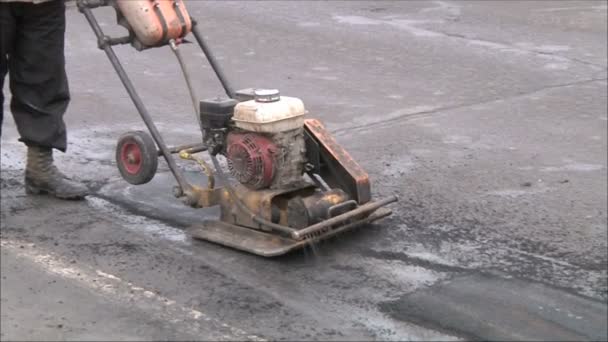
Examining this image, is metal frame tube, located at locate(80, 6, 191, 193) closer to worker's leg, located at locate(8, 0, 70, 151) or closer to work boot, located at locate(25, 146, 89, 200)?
worker's leg, located at locate(8, 0, 70, 151)

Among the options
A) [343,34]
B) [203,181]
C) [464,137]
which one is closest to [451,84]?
[464,137]

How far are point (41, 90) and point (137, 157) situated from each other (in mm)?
869

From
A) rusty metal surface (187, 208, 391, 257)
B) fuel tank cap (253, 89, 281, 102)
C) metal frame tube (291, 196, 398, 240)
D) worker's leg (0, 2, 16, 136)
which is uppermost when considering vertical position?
worker's leg (0, 2, 16, 136)

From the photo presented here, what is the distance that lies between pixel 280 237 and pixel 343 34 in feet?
18.2

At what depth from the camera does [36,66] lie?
5344 millimetres

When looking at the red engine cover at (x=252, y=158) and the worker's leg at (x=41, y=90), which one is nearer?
the red engine cover at (x=252, y=158)

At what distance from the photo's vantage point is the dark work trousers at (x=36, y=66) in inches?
205

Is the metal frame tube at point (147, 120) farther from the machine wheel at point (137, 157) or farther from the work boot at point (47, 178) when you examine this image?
the work boot at point (47, 178)

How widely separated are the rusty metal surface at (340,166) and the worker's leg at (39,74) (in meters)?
1.45

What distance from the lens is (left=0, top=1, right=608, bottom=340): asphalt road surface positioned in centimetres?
407

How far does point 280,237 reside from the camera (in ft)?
15.3

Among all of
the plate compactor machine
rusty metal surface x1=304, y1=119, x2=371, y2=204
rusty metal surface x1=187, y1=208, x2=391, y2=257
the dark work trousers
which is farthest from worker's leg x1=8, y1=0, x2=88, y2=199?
rusty metal surface x1=304, y1=119, x2=371, y2=204

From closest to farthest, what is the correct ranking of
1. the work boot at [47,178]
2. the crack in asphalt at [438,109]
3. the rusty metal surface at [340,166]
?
the rusty metal surface at [340,166], the work boot at [47,178], the crack in asphalt at [438,109]

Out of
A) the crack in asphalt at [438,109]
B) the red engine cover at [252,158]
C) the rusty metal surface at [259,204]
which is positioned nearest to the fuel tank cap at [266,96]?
the red engine cover at [252,158]
